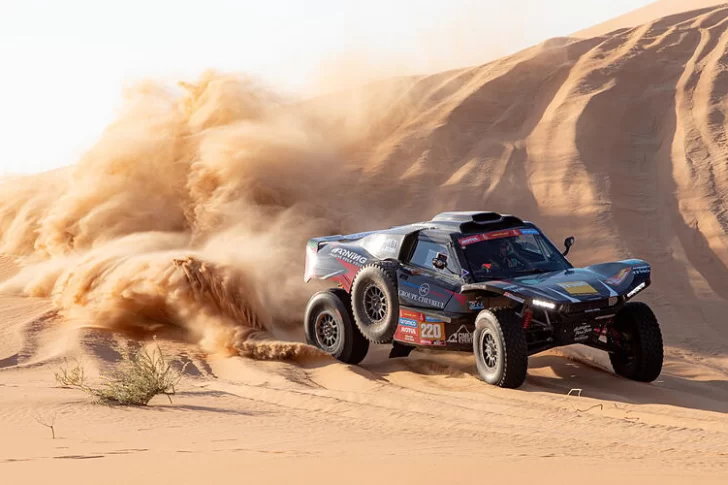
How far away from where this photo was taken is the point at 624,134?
20094 mm

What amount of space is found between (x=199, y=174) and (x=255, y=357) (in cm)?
643

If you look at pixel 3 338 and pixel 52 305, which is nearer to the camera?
pixel 3 338

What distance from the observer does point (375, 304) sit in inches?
397

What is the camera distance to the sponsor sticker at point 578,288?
886 centimetres

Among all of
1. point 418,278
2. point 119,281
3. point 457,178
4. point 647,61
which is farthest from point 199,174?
point 647,61

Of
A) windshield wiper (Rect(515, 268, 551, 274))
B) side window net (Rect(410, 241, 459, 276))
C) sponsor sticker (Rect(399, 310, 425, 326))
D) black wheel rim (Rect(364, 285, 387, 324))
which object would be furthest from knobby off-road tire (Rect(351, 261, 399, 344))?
windshield wiper (Rect(515, 268, 551, 274))

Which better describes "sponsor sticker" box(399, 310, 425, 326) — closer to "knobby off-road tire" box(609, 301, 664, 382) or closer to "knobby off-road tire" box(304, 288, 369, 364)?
"knobby off-road tire" box(304, 288, 369, 364)

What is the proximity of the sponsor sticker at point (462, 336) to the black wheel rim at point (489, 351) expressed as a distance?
0.33 meters

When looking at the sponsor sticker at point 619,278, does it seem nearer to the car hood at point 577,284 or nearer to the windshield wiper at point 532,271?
the car hood at point 577,284

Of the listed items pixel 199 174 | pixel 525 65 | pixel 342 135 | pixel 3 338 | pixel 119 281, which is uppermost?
pixel 525 65

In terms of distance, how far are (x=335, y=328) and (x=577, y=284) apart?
2983mm

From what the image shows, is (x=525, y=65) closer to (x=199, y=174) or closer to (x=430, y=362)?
(x=199, y=174)

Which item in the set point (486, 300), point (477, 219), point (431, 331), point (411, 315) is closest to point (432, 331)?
point (431, 331)

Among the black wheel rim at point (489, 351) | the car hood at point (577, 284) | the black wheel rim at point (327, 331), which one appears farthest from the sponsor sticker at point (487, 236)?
the black wheel rim at point (327, 331)
